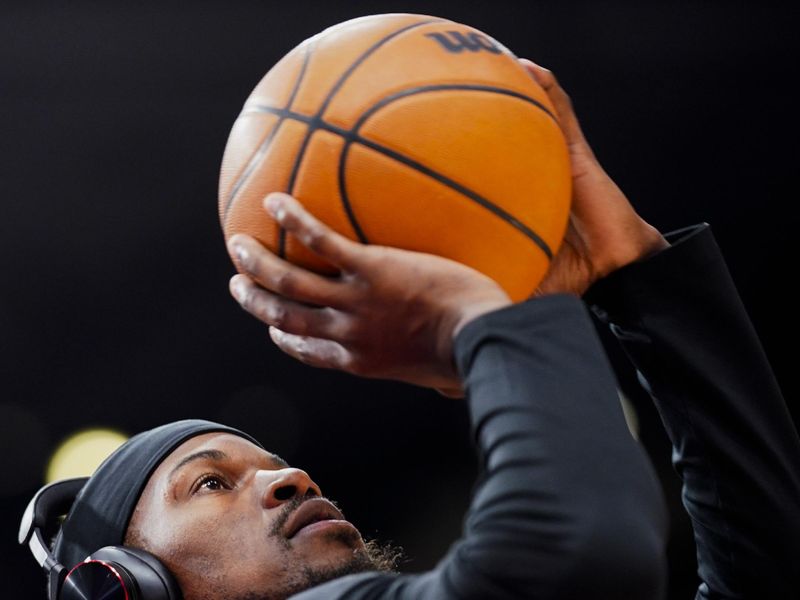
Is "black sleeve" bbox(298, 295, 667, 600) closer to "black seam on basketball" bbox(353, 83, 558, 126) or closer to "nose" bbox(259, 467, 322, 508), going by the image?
"black seam on basketball" bbox(353, 83, 558, 126)

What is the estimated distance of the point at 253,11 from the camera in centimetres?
524

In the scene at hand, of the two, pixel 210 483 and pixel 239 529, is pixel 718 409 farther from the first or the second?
pixel 210 483

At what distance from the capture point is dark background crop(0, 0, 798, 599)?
5195 mm

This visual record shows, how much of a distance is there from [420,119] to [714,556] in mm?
1119

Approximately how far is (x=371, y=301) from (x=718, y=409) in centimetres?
86

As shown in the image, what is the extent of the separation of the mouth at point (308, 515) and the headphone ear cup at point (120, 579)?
30cm

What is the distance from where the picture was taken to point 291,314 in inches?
63.1

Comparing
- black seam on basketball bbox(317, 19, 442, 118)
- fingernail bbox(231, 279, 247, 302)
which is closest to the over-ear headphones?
fingernail bbox(231, 279, 247, 302)

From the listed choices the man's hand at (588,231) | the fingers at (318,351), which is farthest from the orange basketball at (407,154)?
the man's hand at (588,231)

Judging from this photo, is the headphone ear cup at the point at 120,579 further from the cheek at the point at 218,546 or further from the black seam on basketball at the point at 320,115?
the black seam on basketball at the point at 320,115

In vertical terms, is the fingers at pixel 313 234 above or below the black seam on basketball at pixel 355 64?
below

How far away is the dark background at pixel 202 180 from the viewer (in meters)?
5.20

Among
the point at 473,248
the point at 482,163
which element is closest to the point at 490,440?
the point at 473,248

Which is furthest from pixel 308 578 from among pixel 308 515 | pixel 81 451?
pixel 81 451
